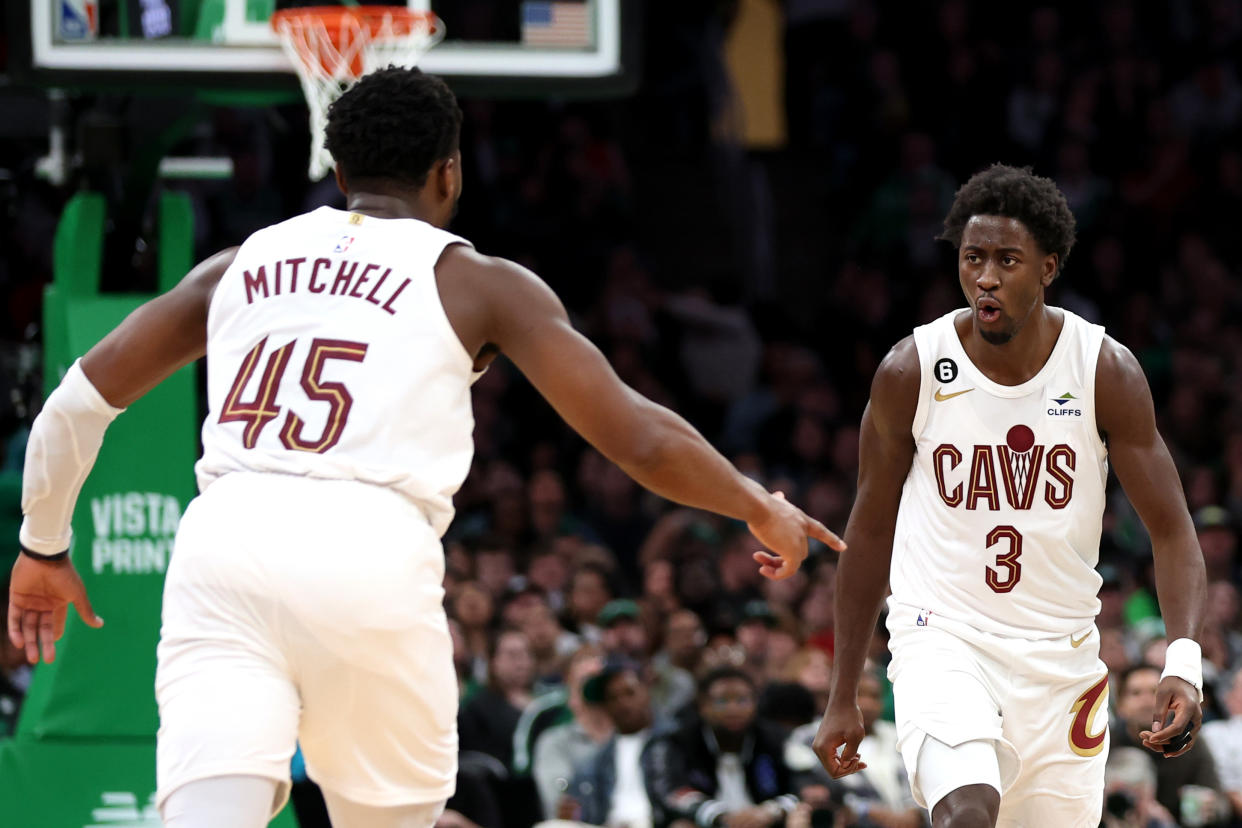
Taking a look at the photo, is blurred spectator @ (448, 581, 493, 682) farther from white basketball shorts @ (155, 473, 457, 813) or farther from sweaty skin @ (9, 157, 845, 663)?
white basketball shorts @ (155, 473, 457, 813)

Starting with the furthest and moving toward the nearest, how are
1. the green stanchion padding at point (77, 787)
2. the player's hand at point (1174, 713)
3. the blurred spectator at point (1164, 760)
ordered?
the blurred spectator at point (1164, 760) < the green stanchion padding at point (77, 787) < the player's hand at point (1174, 713)

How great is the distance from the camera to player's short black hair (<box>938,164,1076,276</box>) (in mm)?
5059

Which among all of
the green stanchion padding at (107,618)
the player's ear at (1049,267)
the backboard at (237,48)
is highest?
the backboard at (237,48)

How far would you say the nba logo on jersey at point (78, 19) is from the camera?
7012 millimetres

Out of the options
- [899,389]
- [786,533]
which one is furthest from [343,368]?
[899,389]

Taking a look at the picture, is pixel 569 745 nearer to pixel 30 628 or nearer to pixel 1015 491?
pixel 1015 491

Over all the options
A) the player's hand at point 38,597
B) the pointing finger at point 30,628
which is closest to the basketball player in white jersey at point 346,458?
the player's hand at point 38,597

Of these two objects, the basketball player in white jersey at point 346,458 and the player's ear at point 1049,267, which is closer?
the basketball player in white jersey at point 346,458

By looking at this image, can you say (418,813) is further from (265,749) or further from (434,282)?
(434,282)

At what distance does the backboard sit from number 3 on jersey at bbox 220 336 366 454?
3302mm

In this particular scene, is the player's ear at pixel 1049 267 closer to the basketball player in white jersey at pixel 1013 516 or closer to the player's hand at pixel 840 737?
the basketball player in white jersey at pixel 1013 516

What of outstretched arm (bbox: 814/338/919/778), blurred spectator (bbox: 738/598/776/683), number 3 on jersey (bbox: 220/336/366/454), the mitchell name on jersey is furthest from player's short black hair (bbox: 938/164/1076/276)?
blurred spectator (bbox: 738/598/776/683)

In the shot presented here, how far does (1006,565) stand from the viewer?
5.09m

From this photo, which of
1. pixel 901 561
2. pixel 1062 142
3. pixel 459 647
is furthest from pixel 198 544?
pixel 1062 142
